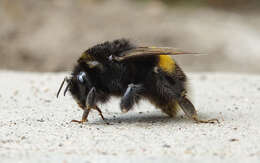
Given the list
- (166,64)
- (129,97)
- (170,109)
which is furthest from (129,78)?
(170,109)

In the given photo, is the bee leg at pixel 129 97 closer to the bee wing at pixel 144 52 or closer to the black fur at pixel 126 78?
the black fur at pixel 126 78

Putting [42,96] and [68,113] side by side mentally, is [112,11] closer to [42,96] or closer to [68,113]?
[42,96]

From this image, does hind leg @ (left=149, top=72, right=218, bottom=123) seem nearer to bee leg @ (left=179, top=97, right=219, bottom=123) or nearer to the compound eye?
bee leg @ (left=179, top=97, right=219, bottom=123)

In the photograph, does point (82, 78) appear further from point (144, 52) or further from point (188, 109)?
point (188, 109)

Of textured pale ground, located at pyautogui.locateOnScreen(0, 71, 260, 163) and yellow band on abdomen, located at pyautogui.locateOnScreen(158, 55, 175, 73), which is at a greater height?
yellow band on abdomen, located at pyautogui.locateOnScreen(158, 55, 175, 73)

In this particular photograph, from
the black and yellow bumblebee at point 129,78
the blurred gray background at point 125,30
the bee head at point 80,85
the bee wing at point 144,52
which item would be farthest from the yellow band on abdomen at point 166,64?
the blurred gray background at point 125,30

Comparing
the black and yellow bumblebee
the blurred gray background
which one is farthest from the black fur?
the blurred gray background
